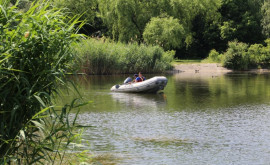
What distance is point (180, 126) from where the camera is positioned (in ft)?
48.3

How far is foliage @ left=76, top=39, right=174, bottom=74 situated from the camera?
35344mm

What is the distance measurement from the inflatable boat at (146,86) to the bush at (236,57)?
19.7 meters

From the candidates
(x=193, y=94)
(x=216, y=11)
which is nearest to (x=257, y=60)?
(x=216, y=11)

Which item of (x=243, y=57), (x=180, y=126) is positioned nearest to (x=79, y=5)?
(x=243, y=57)

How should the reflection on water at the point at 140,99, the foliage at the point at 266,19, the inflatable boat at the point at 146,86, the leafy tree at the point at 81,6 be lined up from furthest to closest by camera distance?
the leafy tree at the point at 81,6
the foliage at the point at 266,19
the inflatable boat at the point at 146,86
the reflection on water at the point at 140,99

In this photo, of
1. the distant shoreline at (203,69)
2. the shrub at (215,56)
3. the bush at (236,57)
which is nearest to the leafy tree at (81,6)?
the distant shoreline at (203,69)

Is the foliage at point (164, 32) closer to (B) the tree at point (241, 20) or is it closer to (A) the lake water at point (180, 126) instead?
(B) the tree at point (241, 20)

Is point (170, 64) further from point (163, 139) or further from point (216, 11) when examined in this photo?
point (163, 139)

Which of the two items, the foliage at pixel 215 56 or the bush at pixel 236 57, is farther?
the foliage at pixel 215 56

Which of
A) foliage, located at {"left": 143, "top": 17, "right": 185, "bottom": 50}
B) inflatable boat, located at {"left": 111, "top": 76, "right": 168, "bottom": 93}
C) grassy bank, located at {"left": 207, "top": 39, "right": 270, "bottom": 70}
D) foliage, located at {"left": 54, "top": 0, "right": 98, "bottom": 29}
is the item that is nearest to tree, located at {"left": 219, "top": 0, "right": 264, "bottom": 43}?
grassy bank, located at {"left": 207, "top": 39, "right": 270, "bottom": 70}

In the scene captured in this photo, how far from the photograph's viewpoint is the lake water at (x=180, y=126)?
10.9 m

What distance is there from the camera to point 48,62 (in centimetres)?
593

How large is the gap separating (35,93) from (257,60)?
A: 4159cm

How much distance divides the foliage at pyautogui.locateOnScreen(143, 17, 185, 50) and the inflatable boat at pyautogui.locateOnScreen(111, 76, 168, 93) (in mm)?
18187
